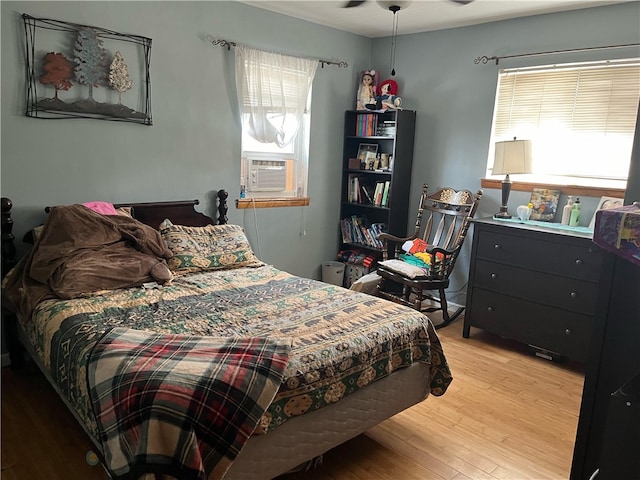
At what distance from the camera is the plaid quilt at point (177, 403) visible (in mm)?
1503

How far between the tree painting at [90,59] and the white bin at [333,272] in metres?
2.47

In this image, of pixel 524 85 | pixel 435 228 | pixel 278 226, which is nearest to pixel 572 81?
pixel 524 85

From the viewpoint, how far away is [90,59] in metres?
3.00

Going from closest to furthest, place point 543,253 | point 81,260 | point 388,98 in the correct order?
point 81,260
point 543,253
point 388,98

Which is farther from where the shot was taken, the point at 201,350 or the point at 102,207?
the point at 102,207

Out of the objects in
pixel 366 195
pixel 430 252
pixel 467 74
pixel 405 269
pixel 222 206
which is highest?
pixel 467 74

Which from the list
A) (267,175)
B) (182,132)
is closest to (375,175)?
(267,175)

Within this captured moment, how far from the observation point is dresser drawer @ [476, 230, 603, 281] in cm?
A: 306

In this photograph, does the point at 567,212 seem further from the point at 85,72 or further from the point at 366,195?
the point at 85,72

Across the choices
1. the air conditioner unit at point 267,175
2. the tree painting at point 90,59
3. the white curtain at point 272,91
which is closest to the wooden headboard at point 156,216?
the air conditioner unit at point 267,175

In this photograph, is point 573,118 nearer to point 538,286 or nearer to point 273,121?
point 538,286

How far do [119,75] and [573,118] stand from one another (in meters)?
3.22

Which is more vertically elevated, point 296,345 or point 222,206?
point 222,206

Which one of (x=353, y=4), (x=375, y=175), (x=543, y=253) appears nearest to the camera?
(x=543, y=253)
